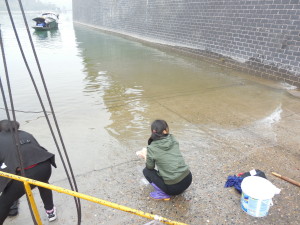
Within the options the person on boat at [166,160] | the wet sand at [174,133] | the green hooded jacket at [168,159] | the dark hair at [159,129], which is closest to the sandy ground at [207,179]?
the wet sand at [174,133]

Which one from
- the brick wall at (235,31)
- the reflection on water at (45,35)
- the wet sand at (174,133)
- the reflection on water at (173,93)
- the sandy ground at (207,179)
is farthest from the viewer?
the reflection on water at (45,35)

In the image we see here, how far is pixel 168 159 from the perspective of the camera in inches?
114

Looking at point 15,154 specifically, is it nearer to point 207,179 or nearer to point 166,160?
point 166,160

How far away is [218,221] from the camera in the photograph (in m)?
2.76

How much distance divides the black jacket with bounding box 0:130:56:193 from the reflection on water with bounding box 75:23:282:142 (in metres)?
2.45

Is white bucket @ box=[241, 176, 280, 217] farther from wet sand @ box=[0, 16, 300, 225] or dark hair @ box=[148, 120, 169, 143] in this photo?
dark hair @ box=[148, 120, 169, 143]

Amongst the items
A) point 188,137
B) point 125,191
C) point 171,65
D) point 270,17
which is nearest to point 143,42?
point 171,65

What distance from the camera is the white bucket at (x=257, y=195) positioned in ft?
8.66

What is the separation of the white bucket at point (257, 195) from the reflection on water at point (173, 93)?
8.47 ft

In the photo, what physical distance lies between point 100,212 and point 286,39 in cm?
797

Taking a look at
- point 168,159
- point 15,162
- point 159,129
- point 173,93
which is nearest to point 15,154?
point 15,162

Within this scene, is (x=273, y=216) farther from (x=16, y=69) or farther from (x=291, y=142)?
(x=16, y=69)

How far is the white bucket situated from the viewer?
8.66 feet

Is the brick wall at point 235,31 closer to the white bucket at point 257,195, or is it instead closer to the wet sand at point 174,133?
the wet sand at point 174,133
